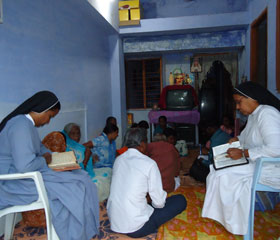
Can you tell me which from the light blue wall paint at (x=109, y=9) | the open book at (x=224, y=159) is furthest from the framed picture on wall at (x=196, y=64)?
the open book at (x=224, y=159)

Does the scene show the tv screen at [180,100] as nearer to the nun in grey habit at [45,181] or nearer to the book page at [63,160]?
the book page at [63,160]

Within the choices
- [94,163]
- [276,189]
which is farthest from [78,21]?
[276,189]

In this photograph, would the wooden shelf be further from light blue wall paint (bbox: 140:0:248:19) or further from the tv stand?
the tv stand

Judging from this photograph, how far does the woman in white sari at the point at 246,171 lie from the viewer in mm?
2090

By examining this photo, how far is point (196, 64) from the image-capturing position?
7.25 m

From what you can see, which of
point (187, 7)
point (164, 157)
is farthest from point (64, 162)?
point (187, 7)

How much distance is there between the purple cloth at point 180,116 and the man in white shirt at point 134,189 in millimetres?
4226

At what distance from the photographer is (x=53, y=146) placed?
2.79m

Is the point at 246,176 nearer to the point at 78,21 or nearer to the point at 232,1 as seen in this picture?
the point at 78,21

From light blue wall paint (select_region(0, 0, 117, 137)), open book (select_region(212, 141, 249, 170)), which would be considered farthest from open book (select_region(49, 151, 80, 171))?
open book (select_region(212, 141, 249, 170))

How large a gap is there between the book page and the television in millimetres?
4599

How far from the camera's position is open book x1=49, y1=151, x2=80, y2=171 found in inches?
79.9

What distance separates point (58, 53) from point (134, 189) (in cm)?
240

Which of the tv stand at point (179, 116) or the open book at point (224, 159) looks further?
the tv stand at point (179, 116)
